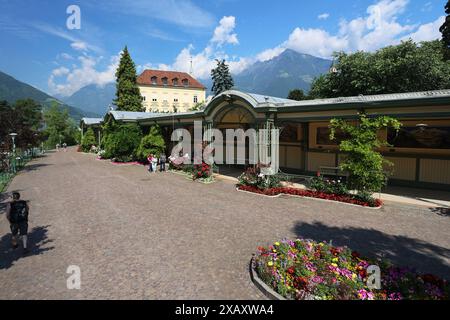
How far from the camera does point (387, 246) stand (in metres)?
7.11

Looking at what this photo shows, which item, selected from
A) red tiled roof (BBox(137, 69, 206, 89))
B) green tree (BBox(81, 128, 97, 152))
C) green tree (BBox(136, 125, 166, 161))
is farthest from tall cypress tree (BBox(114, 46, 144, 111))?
green tree (BBox(136, 125, 166, 161))

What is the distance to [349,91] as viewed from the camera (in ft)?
99.6

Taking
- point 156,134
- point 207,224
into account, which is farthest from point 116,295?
point 156,134

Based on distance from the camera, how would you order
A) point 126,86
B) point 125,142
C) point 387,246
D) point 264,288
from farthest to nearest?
1. point 126,86
2. point 125,142
3. point 387,246
4. point 264,288

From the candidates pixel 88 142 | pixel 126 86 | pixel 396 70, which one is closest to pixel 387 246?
pixel 396 70

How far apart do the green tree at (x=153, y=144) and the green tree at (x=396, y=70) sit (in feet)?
65.1

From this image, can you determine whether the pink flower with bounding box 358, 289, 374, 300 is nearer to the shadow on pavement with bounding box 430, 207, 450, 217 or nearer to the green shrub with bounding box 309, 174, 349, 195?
the shadow on pavement with bounding box 430, 207, 450, 217

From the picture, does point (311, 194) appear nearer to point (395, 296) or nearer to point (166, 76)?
point (395, 296)

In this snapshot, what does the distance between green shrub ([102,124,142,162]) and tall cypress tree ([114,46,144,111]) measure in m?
23.6

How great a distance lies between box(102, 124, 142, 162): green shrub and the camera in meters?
26.3

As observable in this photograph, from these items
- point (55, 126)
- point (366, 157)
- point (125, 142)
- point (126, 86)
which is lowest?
point (366, 157)

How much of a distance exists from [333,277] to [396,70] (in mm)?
27212

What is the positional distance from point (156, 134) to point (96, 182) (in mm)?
8615
